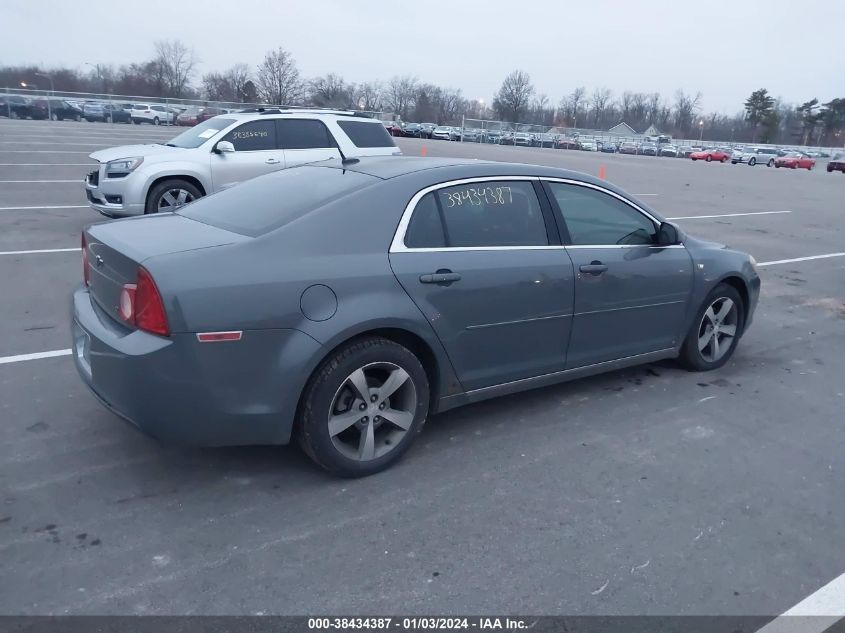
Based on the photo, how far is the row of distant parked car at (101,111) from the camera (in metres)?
41.7

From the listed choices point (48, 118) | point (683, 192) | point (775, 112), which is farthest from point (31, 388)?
point (775, 112)

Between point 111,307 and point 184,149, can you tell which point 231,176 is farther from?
point 111,307

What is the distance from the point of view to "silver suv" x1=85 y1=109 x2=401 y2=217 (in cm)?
972

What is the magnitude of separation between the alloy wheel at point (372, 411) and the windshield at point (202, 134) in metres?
7.83

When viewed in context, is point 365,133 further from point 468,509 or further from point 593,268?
point 468,509

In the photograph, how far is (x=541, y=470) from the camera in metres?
3.83

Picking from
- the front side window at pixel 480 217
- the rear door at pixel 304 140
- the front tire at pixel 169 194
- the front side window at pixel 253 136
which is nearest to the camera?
the front side window at pixel 480 217

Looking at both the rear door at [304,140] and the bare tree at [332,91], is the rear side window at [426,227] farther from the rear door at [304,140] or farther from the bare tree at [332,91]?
the bare tree at [332,91]

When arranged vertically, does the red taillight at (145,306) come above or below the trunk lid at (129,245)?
below

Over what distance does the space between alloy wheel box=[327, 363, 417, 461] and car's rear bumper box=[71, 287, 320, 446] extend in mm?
272

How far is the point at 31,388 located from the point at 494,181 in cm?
330

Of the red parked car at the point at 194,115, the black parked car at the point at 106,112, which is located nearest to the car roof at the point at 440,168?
the red parked car at the point at 194,115

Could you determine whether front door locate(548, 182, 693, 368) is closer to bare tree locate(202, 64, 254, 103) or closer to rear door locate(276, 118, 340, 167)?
rear door locate(276, 118, 340, 167)

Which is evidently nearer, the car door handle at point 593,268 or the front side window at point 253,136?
the car door handle at point 593,268
